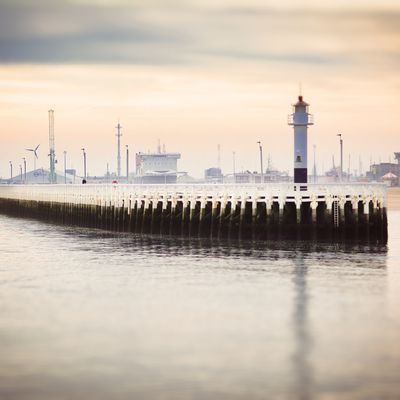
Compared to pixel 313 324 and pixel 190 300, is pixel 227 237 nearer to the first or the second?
pixel 190 300

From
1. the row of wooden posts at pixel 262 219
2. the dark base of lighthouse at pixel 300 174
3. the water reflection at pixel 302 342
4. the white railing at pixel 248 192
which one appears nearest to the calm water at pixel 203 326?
the water reflection at pixel 302 342

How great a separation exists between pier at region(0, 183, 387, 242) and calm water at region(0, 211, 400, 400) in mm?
3572

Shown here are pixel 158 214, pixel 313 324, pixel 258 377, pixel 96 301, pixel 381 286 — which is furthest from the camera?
pixel 158 214

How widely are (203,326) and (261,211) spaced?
23.3 m

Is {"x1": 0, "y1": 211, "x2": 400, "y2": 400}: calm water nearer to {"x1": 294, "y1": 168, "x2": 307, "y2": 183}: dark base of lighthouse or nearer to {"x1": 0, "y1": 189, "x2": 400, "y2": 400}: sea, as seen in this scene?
{"x1": 0, "y1": 189, "x2": 400, "y2": 400}: sea

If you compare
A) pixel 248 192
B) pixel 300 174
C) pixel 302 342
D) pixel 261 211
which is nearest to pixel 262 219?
Result: pixel 261 211

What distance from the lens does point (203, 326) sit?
23359mm

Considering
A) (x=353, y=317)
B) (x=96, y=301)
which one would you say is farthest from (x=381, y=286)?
(x=96, y=301)

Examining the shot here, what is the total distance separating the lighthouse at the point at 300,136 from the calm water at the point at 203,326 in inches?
549

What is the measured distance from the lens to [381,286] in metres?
31.3

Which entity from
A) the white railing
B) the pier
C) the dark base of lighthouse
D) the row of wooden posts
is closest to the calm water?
the row of wooden posts

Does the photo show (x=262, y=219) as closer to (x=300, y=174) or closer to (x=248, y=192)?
(x=248, y=192)

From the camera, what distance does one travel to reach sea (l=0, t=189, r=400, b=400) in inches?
688

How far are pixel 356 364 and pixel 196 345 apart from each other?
12.4 feet
